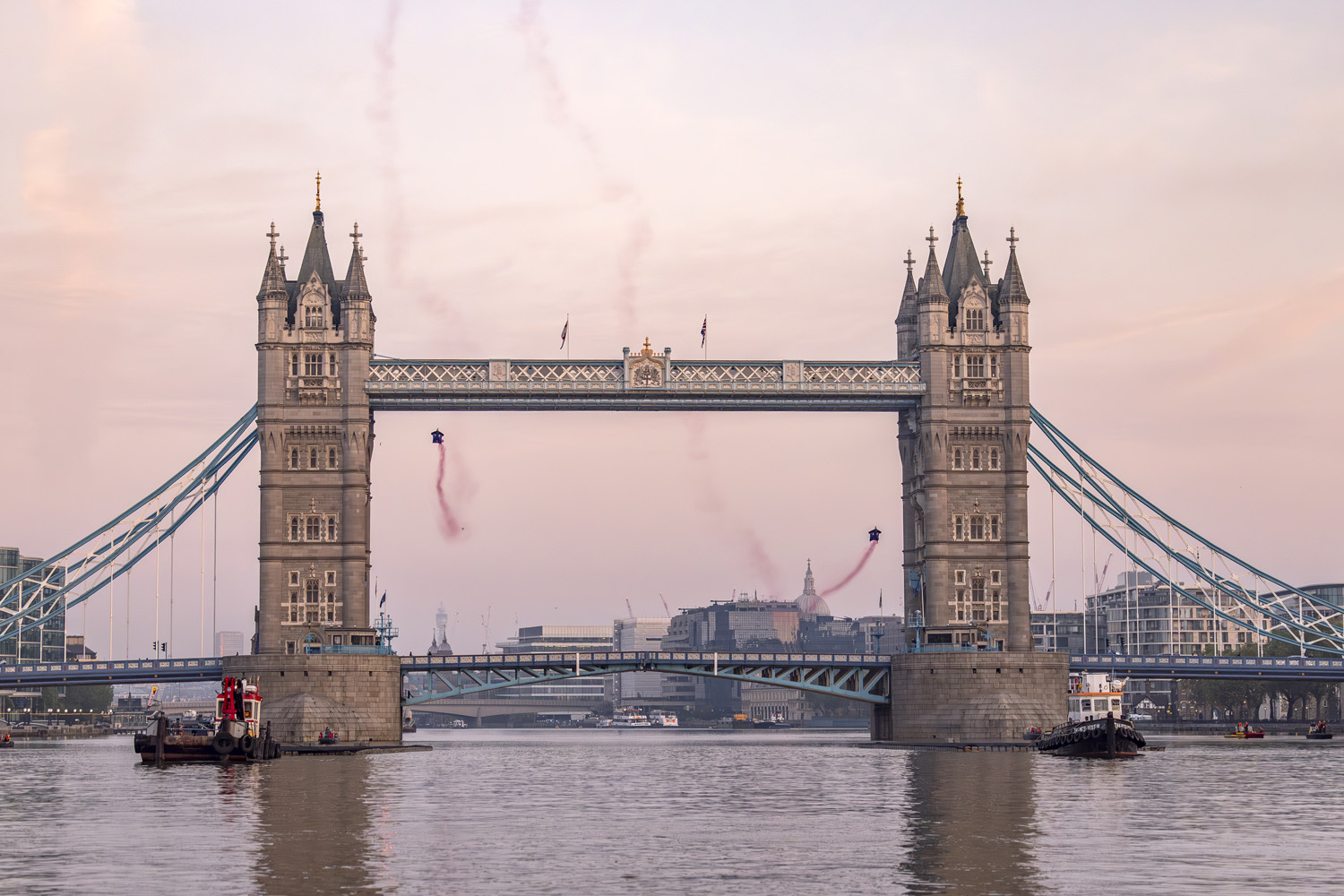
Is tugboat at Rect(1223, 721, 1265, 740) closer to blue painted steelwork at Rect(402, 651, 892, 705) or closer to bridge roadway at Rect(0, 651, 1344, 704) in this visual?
bridge roadway at Rect(0, 651, 1344, 704)

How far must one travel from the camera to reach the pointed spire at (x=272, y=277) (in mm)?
134250

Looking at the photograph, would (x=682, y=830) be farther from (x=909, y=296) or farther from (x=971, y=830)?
(x=909, y=296)

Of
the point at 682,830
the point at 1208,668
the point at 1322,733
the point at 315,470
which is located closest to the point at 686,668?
the point at 315,470

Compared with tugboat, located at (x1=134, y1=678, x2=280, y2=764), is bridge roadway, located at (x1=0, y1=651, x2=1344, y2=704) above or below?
above

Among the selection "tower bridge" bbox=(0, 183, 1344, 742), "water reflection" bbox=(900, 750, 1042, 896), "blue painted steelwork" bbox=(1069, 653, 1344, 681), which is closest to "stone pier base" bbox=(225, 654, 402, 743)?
→ "tower bridge" bbox=(0, 183, 1344, 742)

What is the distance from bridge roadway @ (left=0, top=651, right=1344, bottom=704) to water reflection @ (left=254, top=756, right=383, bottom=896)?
40771mm

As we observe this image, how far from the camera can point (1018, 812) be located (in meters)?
66.3

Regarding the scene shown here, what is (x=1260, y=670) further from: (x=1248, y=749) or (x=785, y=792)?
(x=785, y=792)

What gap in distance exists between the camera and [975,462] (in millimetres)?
136250

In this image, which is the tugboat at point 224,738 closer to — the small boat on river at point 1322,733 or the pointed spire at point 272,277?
the pointed spire at point 272,277

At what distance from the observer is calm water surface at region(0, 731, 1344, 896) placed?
46344 millimetres

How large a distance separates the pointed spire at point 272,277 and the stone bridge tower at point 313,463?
0.15 meters

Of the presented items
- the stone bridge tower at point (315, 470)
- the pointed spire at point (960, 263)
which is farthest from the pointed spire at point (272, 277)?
the pointed spire at point (960, 263)

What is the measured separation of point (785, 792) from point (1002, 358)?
62.4m
